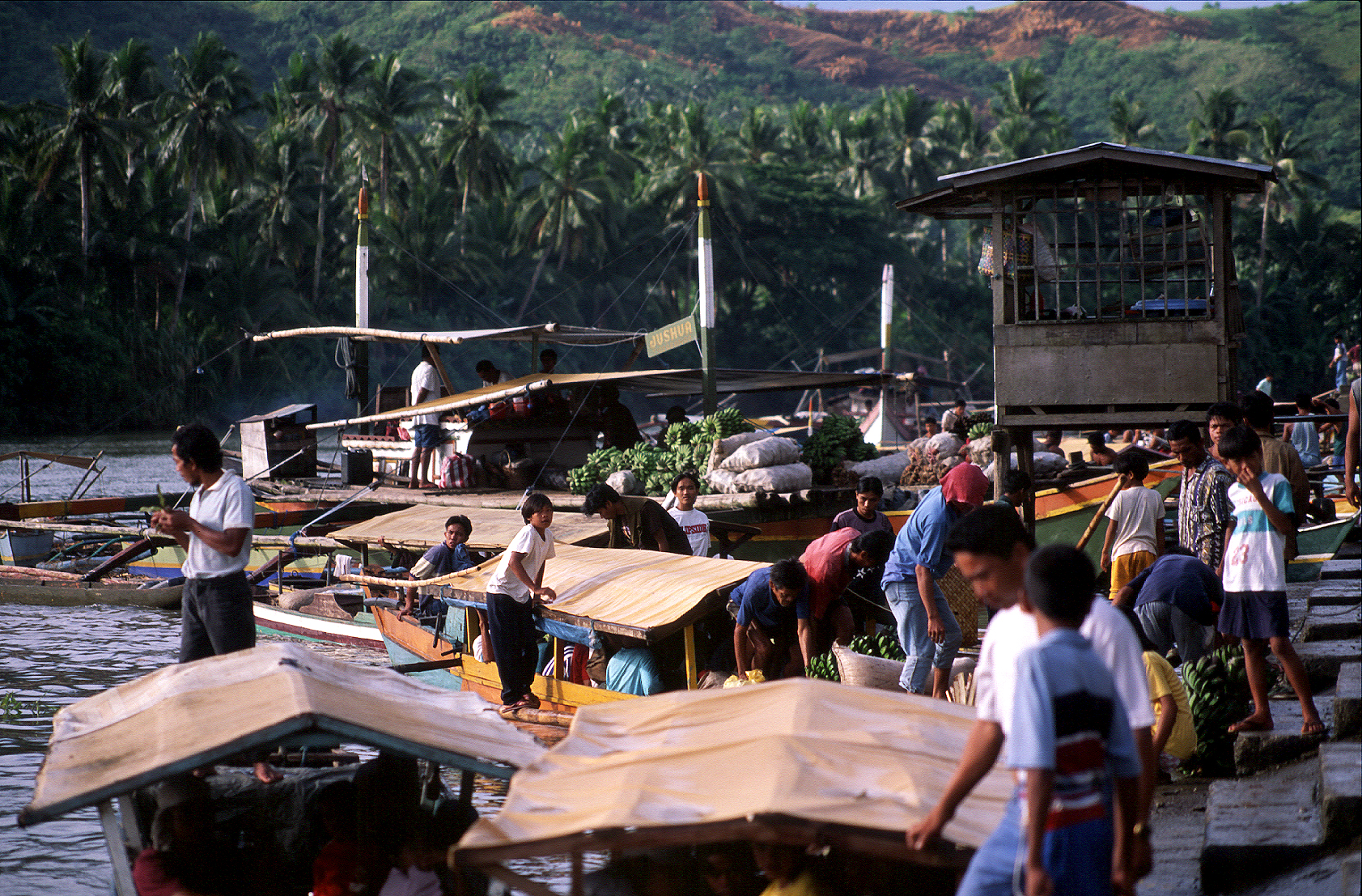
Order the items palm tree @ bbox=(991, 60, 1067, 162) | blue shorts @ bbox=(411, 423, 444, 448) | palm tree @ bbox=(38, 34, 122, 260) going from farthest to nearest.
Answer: palm tree @ bbox=(991, 60, 1067, 162) < palm tree @ bbox=(38, 34, 122, 260) < blue shorts @ bbox=(411, 423, 444, 448)

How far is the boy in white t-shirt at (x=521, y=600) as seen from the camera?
8125 millimetres

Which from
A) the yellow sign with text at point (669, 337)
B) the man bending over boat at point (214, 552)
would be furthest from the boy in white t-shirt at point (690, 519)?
the man bending over boat at point (214, 552)

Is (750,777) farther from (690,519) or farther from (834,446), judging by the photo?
(834,446)

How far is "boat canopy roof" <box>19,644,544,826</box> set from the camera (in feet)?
13.5

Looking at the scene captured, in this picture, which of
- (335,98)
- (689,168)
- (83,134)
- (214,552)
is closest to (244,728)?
(214,552)

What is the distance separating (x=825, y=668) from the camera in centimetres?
732

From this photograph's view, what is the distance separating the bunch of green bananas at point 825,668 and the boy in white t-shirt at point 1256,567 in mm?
2275

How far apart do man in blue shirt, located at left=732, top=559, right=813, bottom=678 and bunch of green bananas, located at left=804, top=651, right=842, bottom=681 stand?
0.08m

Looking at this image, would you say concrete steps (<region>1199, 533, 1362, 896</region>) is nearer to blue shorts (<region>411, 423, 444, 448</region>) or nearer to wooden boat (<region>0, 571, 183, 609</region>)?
blue shorts (<region>411, 423, 444, 448</region>)

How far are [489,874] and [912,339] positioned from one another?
5606 cm

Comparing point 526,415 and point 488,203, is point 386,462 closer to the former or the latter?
point 526,415

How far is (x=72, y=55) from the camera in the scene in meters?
42.7

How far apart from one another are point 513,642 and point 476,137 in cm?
4753

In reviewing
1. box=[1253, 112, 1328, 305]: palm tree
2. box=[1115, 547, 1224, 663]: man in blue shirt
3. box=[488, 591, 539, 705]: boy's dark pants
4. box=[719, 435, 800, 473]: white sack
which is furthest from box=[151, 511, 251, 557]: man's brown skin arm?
box=[1253, 112, 1328, 305]: palm tree
